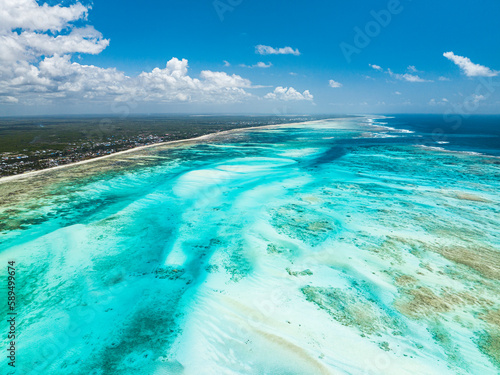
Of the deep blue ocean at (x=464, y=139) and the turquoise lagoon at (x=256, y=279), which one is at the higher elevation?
the deep blue ocean at (x=464, y=139)

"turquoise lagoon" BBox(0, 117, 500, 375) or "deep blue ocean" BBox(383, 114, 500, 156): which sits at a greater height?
"deep blue ocean" BBox(383, 114, 500, 156)

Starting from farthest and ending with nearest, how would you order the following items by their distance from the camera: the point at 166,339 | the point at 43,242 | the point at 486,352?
the point at 43,242
the point at 166,339
the point at 486,352

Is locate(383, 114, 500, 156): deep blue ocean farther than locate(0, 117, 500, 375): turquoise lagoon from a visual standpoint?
Yes

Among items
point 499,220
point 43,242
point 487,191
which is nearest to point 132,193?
point 43,242

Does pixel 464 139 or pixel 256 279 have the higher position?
pixel 464 139

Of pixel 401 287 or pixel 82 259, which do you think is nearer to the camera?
pixel 401 287

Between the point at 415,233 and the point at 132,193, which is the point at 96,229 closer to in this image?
the point at 132,193

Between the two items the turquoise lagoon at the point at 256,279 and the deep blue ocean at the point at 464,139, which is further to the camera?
the deep blue ocean at the point at 464,139

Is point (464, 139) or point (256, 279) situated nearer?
point (256, 279)
